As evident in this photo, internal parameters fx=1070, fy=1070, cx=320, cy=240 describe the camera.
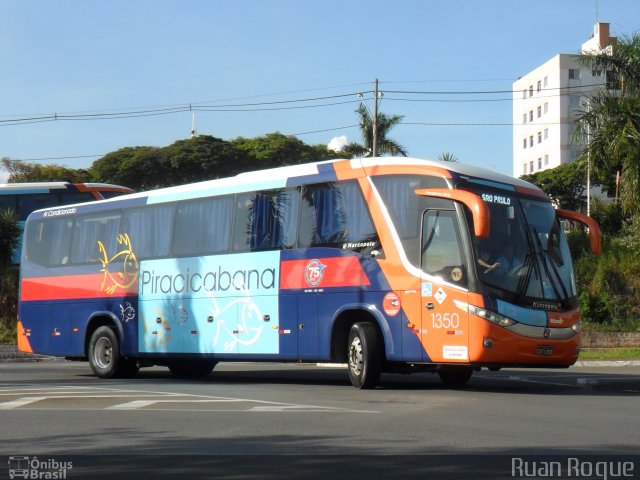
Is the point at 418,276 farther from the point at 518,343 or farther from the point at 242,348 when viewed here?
the point at 242,348

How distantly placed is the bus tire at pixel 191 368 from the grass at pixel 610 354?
11.2 meters

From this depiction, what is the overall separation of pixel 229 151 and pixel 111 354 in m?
55.4

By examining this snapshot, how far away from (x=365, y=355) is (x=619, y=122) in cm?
1777

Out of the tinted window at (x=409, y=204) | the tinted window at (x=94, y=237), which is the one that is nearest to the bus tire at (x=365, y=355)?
the tinted window at (x=409, y=204)

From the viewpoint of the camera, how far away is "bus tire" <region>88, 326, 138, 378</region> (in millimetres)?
21438

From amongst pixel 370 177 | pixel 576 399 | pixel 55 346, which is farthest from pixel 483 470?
pixel 55 346

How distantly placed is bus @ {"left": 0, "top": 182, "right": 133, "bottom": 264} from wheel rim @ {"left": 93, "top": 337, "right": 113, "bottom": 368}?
17.4m

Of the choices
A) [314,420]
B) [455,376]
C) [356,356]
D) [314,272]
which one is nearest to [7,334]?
[314,272]

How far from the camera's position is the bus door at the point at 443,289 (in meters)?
15.7

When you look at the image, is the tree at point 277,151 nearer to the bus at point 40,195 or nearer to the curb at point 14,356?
the bus at point 40,195

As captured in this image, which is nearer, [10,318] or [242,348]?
[242,348]

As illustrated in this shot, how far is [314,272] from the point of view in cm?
1786

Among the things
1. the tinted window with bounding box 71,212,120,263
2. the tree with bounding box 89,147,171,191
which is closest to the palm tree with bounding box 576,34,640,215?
the tinted window with bounding box 71,212,120,263

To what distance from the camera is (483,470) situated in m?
8.13
